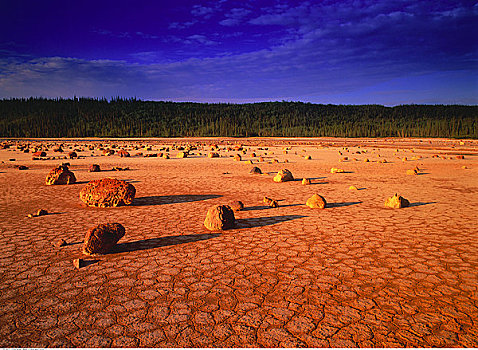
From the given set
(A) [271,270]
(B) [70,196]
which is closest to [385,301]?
(A) [271,270]

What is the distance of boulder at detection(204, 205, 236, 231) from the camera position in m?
5.34

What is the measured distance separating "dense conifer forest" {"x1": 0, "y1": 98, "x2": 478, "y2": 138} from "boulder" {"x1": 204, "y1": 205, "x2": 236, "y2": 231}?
194ft

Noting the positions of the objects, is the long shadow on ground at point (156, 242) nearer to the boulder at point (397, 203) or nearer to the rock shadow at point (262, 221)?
the rock shadow at point (262, 221)

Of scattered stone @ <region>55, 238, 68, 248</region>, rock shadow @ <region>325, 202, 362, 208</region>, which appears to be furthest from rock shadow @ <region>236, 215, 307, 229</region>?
scattered stone @ <region>55, 238, 68, 248</region>

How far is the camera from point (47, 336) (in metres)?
2.51

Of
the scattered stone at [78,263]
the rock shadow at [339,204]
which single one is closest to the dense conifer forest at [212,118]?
the rock shadow at [339,204]

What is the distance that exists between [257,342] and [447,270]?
8.82 feet

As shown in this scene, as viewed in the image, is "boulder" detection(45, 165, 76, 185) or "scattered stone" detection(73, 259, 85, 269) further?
"boulder" detection(45, 165, 76, 185)

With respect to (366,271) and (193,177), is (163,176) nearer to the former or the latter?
(193,177)

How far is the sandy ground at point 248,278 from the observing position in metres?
2.57

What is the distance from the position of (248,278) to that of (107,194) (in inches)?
188

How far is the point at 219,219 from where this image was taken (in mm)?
5344

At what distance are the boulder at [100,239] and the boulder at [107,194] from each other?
2.85 meters

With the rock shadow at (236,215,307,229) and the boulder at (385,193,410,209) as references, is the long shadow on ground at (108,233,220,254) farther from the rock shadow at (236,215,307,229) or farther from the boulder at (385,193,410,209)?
the boulder at (385,193,410,209)
